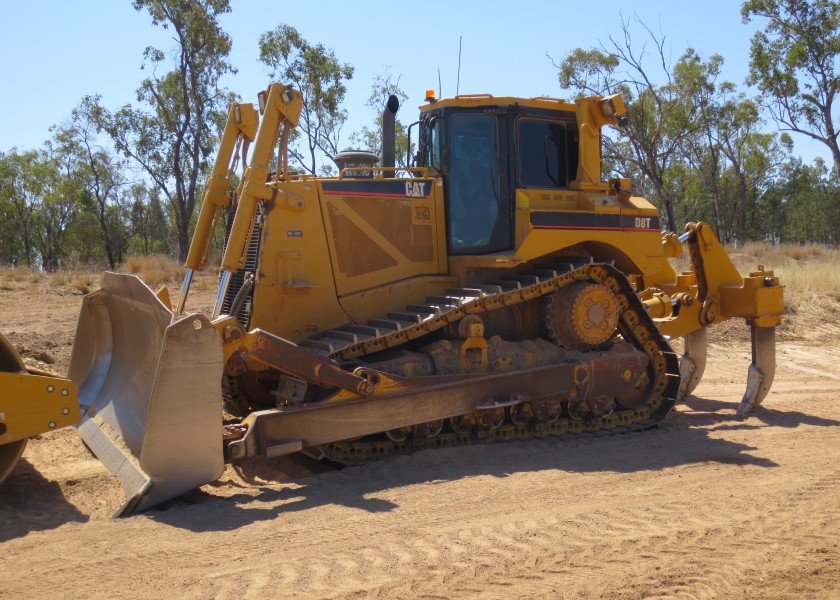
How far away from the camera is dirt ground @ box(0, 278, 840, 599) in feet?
13.7

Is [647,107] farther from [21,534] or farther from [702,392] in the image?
[21,534]

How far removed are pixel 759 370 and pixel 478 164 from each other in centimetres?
400

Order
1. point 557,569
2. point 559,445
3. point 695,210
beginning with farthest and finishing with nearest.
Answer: point 695,210 < point 559,445 < point 557,569

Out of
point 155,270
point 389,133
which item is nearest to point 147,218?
point 155,270

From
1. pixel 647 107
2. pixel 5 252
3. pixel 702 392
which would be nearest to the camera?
pixel 702 392

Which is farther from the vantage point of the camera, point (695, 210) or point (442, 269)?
point (695, 210)

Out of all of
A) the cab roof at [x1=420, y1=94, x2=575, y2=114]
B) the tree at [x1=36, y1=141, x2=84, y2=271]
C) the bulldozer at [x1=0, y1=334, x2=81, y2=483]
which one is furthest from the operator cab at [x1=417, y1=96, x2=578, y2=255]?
the tree at [x1=36, y1=141, x2=84, y2=271]

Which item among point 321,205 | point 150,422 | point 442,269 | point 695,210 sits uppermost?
point 695,210

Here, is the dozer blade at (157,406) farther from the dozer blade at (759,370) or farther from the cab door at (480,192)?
the dozer blade at (759,370)

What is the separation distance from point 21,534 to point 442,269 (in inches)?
160

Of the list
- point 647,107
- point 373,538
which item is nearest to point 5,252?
point 647,107

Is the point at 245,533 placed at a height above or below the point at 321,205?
below

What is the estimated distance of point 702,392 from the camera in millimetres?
10039

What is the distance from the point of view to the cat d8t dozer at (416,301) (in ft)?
20.5
